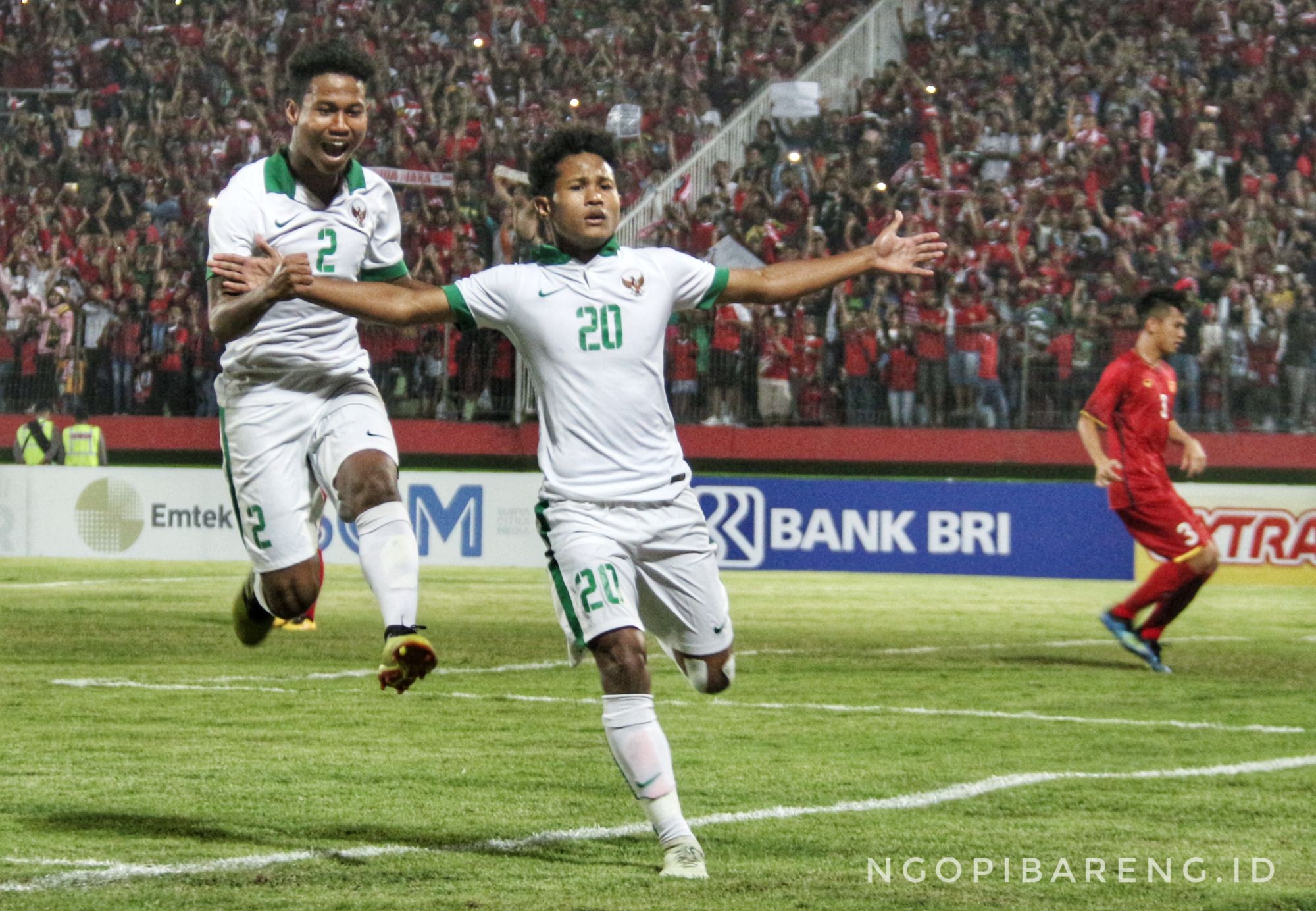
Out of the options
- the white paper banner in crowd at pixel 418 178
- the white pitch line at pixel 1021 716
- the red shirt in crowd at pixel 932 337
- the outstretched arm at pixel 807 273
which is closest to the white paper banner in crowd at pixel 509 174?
the white paper banner in crowd at pixel 418 178

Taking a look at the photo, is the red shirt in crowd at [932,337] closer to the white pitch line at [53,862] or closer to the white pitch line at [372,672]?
the white pitch line at [372,672]

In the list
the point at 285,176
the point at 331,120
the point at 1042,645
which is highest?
the point at 331,120

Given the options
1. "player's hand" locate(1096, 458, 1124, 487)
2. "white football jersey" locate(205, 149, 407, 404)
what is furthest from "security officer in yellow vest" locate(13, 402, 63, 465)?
"white football jersey" locate(205, 149, 407, 404)

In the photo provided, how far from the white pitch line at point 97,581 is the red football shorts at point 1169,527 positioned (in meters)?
9.49

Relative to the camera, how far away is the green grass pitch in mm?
5152

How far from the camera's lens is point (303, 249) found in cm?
636

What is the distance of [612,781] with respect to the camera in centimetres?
713

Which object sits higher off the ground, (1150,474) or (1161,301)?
(1161,301)

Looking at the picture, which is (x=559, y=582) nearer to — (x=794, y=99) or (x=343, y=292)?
(x=343, y=292)

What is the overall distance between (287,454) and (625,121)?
17400 mm

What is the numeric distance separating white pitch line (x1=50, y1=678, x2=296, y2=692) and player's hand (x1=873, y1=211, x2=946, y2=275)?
17.1 ft

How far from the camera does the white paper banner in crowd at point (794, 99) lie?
76.1 feet

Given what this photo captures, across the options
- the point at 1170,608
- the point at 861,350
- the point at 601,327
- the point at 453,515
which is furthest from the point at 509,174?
the point at 601,327

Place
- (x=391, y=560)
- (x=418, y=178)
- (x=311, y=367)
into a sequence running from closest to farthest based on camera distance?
(x=391, y=560), (x=311, y=367), (x=418, y=178)
